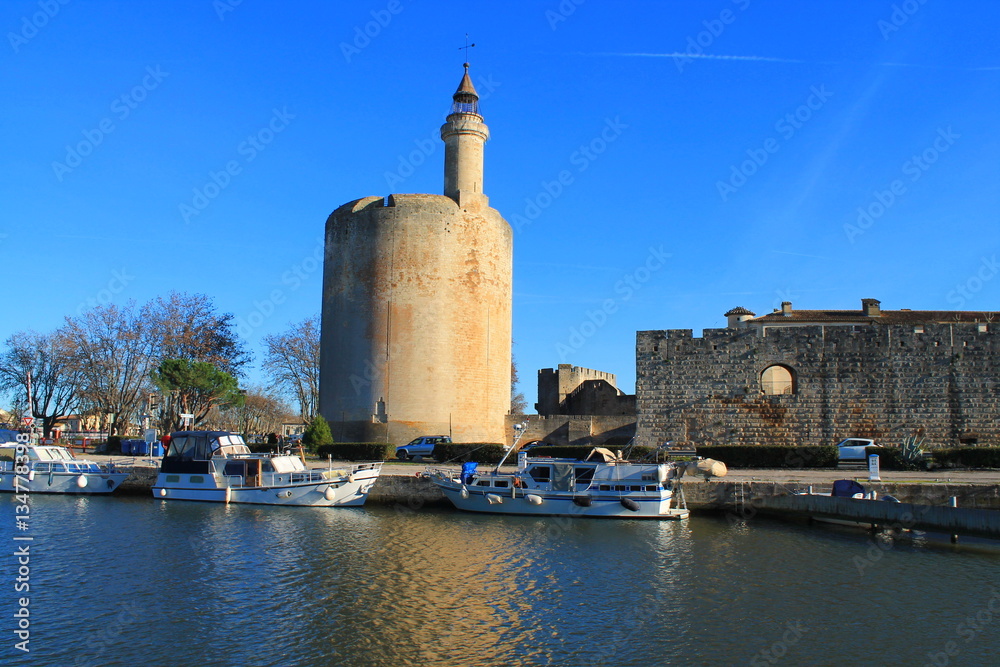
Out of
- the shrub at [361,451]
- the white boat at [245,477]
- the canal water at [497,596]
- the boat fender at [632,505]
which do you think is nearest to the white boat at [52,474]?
the white boat at [245,477]

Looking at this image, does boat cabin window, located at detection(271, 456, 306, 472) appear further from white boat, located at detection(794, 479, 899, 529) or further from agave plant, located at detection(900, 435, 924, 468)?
agave plant, located at detection(900, 435, 924, 468)

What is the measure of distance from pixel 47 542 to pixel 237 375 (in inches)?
1131

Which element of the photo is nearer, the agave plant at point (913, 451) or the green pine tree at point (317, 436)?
the agave plant at point (913, 451)

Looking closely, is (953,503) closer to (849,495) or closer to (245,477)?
(849,495)

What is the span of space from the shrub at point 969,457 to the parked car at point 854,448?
6.37 ft

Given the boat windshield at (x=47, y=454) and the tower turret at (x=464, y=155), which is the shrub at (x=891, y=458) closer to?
→ the tower turret at (x=464, y=155)

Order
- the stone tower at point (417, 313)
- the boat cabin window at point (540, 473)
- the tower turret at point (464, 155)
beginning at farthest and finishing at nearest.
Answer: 1. the tower turret at point (464, 155)
2. the stone tower at point (417, 313)
3. the boat cabin window at point (540, 473)

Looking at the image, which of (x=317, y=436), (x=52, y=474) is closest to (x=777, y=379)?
(x=317, y=436)

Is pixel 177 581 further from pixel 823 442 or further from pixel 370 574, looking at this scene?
pixel 823 442

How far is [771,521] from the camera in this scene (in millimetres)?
19125

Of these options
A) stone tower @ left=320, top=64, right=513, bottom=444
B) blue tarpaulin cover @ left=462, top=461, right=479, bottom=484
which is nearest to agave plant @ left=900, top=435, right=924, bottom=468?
blue tarpaulin cover @ left=462, top=461, right=479, bottom=484

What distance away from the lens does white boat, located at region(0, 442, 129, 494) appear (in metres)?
24.3

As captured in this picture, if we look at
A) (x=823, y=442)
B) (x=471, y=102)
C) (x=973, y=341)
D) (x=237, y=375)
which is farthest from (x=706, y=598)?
(x=237, y=375)

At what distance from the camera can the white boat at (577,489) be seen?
19.8 metres
